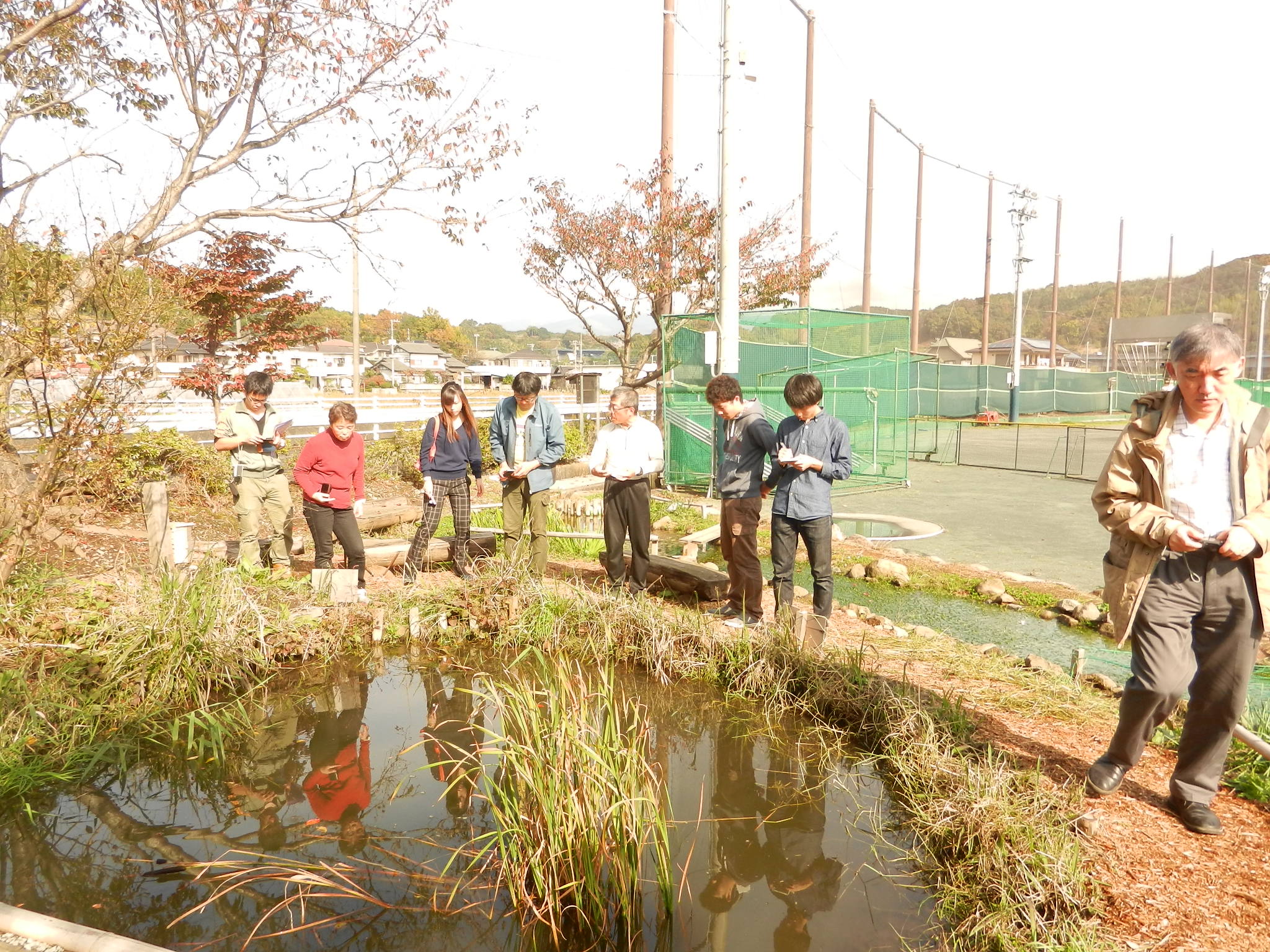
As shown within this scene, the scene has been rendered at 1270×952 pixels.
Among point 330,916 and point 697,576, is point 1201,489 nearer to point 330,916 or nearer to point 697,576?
point 330,916

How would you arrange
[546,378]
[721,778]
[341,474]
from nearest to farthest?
[721,778], [341,474], [546,378]

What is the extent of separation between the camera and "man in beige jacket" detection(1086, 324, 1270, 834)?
286cm

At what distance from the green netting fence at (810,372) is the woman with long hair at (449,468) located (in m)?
4.33

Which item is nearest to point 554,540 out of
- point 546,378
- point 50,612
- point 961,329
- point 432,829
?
point 50,612

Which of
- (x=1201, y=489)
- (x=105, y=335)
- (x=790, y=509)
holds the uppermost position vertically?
(x=105, y=335)

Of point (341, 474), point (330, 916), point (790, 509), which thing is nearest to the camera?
point (330, 916)

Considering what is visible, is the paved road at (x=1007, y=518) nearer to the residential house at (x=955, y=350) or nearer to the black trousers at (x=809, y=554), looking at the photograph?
the black trousers at (x=809, y=554)

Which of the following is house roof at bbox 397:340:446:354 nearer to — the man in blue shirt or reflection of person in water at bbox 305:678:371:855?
the man in blue shirt

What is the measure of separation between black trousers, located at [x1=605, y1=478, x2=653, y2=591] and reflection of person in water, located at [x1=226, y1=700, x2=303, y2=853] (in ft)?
8.00

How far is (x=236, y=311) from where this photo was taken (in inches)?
438

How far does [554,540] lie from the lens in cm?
814

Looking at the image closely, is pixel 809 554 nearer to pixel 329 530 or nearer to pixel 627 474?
pixel 627 474

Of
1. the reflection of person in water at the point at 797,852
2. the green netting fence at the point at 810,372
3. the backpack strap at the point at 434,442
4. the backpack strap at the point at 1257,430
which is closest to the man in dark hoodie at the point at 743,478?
the reflection of person in water at the point at 797,852

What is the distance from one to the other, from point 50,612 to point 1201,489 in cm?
532
